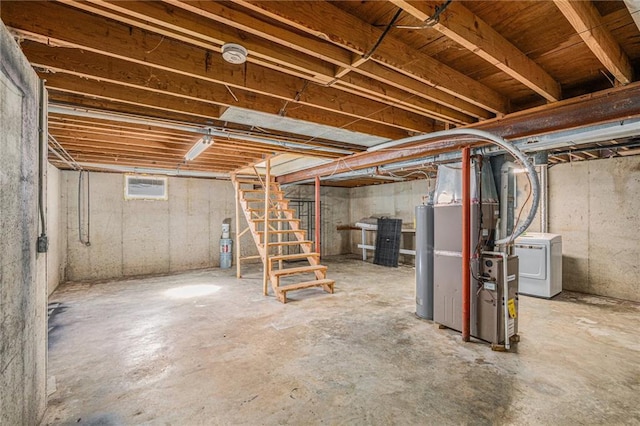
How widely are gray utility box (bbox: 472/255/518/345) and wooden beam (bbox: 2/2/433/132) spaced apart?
1.97 m

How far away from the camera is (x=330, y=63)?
198 centimetres

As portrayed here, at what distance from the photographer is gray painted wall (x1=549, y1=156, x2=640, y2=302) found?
4211 mm

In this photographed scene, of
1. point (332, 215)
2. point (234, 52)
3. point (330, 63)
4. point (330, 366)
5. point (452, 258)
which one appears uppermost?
point (330, 63)

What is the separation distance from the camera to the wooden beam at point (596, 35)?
1334 millimetres

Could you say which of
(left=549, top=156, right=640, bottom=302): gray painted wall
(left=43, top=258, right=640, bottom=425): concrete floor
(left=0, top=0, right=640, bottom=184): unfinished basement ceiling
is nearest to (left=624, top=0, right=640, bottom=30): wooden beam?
(left=0, top=0, right=640, bottom=184): unfinished basement ceiling

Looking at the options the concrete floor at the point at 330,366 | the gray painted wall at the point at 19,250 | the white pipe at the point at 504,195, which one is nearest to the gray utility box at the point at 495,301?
the concrete floor at the point at 330,366

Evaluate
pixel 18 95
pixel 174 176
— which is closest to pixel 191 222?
pixel 174 176

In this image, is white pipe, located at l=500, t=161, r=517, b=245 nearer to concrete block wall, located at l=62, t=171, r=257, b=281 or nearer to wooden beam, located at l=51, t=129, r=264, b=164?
wooden beam, located at l=51, t=129, r=264, b=164

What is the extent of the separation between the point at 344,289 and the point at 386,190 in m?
4.04

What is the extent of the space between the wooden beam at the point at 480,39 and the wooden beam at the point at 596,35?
0.34 metres

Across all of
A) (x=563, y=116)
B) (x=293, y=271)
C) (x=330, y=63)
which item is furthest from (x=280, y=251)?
(x=563, y=116)

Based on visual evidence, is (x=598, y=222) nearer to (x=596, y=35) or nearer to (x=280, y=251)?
(x=596, y=35)

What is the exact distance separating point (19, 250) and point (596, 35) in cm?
308

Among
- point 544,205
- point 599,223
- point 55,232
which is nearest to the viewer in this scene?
point 599,223
